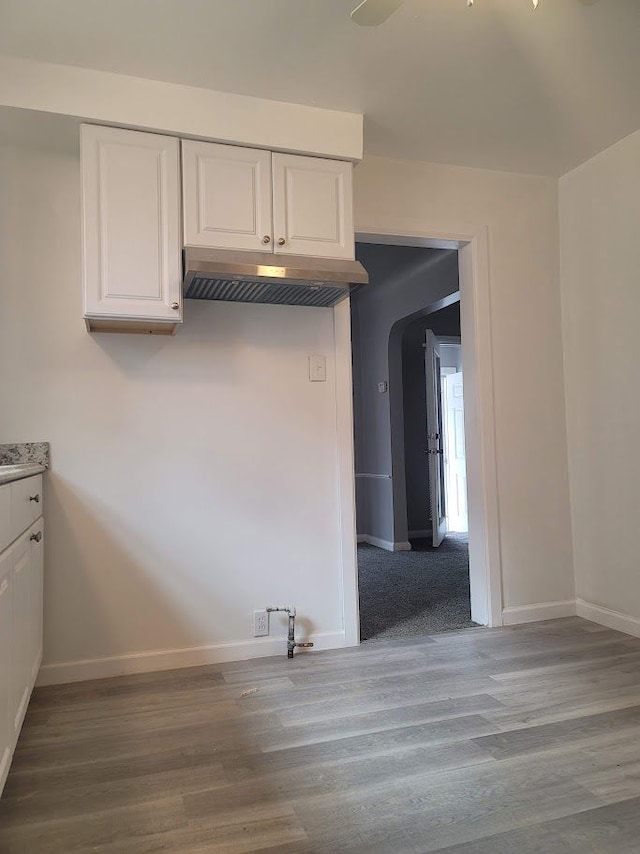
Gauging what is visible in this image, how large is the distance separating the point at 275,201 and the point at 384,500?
3.73 metres

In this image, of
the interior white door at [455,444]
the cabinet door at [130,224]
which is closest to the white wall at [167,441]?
the cabinet door at [130,224]

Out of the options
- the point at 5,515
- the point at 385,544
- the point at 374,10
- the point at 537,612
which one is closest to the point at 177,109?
the point at 374,10

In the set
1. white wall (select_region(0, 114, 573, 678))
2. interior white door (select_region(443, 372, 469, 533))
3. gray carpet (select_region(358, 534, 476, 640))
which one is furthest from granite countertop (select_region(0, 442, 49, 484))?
interior white door (select_region(443, 372, 469, 533))

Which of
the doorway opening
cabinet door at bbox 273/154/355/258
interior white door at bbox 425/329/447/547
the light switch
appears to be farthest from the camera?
interior white door at bbox 425/329/447/547

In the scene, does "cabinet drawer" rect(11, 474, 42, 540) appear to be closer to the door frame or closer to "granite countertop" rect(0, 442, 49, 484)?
"granite countertop" rect(0, 442, 49, 484)

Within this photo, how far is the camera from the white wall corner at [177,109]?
7.22 ft

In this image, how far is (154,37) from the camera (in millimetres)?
2088

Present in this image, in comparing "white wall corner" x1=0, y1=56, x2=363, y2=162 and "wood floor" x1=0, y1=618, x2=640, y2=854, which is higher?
"white wall corner" x1=0, y1=56, x2=363, y2=162

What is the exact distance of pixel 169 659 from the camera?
258cm

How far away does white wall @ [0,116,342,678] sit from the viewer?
8.11 feet

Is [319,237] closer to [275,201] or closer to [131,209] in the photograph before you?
[275,201]

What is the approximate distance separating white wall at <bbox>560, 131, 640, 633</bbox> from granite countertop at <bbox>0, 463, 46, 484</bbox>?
2.63 m

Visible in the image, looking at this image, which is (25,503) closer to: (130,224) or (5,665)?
(5,665)

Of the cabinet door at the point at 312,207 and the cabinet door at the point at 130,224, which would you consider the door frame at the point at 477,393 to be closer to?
the cabinet door at the point at 312,207
